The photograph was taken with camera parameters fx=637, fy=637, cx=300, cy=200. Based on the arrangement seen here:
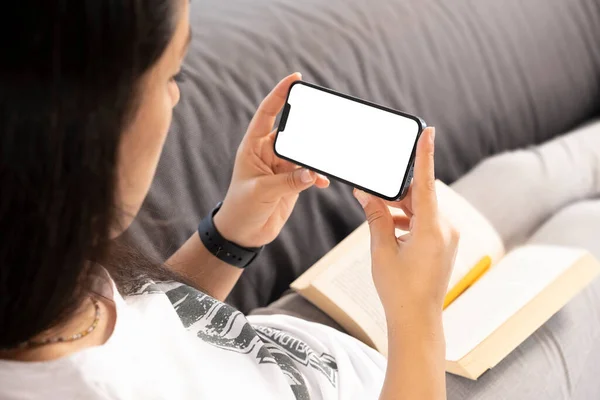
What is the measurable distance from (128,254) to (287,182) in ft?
0.58

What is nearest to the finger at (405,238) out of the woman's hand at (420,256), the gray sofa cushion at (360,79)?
the woman's hand at (420,256)

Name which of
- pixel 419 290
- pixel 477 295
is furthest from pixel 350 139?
pixel 477 295

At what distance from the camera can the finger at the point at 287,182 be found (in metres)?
0.66

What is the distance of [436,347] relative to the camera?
0.56 meters

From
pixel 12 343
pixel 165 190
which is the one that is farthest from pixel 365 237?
pixel 12 343

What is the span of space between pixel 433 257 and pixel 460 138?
0.59m

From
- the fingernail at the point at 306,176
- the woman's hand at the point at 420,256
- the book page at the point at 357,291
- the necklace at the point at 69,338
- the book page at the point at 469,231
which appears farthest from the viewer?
the book page at the point at 469,231

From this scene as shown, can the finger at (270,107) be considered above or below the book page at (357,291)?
above

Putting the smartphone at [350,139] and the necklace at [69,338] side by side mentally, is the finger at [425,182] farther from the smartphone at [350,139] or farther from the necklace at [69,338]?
the necklace at [69,338]

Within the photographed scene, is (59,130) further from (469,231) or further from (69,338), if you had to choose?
(469,231)

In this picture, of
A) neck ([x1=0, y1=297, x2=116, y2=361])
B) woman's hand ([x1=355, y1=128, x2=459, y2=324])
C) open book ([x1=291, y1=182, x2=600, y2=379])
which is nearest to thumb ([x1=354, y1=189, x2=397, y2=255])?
woman's hand ([x1=355, y1=128, x2=459, y2=324])

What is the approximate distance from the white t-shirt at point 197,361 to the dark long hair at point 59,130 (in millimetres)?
40

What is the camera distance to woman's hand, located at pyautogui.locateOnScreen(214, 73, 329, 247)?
0.67 m

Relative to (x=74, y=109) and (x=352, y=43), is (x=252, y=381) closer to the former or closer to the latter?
(x=74, y=109)
